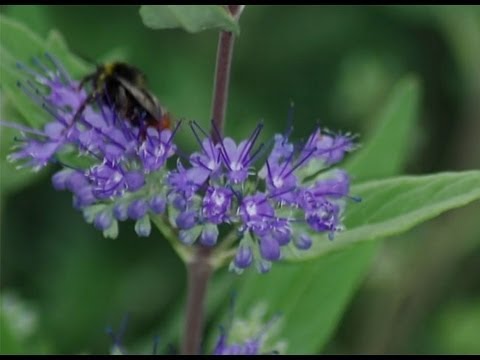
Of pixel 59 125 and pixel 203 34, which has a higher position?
pixel 59 125

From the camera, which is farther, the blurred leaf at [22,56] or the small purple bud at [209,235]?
the blurred leaf at [22,56]

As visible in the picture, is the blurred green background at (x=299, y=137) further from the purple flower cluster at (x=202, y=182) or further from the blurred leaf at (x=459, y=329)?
the purple flower cluster at (x=202, y=182)

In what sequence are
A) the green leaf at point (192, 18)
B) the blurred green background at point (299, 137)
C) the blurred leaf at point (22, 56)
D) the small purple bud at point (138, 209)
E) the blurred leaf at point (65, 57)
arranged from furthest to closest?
the blurred green background at point (299, 137)
the blurred leaf at point (65, 57)
the blurred leaf at point (22, 56)
the small purple bud at point (138, 209)
the green leaf at point (192, 18)

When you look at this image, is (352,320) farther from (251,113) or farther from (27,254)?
(27,254)

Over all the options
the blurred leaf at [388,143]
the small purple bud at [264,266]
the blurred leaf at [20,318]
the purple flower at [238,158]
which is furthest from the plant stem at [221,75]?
the blurred leaf at [20,318]

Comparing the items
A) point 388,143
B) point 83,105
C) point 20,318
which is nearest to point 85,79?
point 83,105
